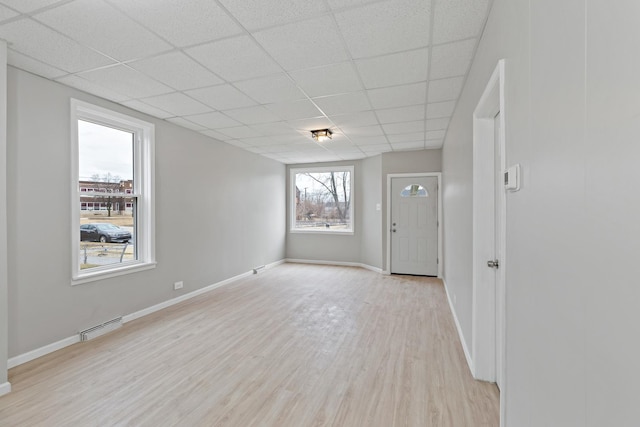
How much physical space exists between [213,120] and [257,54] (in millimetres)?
1866

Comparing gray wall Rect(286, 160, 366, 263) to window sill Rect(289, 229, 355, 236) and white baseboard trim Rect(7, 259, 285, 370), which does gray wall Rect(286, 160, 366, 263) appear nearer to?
window sill Rect(289, 229, 355, 236)

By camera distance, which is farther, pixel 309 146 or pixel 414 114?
pixel 309 146

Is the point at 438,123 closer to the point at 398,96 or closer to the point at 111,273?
the point at 398,96

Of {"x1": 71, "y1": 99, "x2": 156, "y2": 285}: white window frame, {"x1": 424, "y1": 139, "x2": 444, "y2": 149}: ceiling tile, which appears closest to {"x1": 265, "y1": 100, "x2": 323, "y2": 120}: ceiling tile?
{"x1": 71, "y1": 99, "x2": 156, "y2": 285}: white window frame

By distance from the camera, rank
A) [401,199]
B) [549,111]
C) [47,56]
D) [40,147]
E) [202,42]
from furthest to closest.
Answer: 1. [401,199]
2. [40,147]
3. [47,56]
4. [202,42]
5. [549,111]

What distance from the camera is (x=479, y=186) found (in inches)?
88.3

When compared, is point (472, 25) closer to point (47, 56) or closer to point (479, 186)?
point (479, 186)

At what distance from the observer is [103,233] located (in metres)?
3.39

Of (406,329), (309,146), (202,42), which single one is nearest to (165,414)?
(406,329)

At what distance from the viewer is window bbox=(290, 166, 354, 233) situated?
702cm

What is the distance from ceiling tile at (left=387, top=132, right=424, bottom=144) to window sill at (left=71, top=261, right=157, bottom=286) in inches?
159

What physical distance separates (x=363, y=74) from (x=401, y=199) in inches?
146

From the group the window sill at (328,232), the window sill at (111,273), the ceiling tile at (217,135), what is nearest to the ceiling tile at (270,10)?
the ceiling tile at (217,135)

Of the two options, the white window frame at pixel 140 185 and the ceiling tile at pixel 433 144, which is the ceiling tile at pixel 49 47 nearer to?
the white window frame at pixel 140 185
